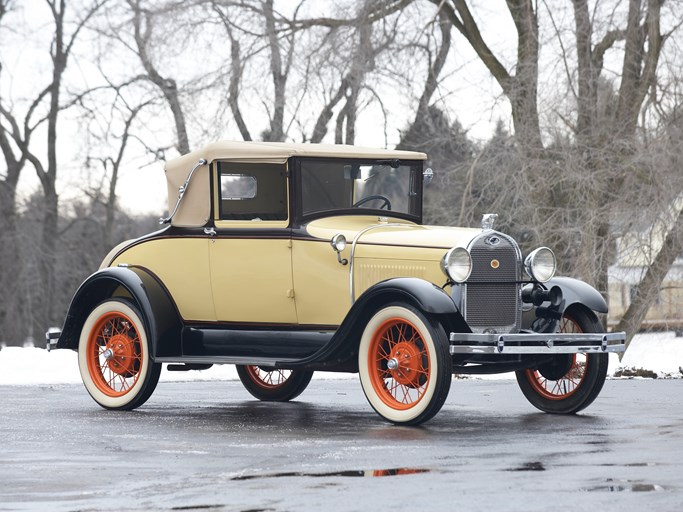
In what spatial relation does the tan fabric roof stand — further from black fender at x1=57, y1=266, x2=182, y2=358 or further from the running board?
the running board

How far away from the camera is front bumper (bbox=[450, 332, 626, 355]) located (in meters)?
9.09

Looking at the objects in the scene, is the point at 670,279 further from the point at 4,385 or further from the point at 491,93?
the point at 4,385

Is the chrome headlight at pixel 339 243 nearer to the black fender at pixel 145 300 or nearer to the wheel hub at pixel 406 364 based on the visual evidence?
the wheel hub at pixel 406 364

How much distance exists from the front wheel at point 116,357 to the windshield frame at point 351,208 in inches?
64.9

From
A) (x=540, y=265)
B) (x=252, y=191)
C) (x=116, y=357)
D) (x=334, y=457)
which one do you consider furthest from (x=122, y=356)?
(x=334, y=457)

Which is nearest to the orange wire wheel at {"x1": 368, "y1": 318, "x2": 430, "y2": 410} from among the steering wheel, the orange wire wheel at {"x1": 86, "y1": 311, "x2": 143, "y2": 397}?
the steering wheel

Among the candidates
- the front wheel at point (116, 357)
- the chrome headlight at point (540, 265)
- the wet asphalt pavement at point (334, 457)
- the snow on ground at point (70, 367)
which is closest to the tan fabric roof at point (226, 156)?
the front wheel at point (116, 357)

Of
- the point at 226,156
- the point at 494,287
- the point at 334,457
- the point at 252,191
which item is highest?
the point at 226,156

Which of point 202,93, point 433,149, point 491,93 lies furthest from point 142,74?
point 491,93

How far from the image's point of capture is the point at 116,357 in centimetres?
1123

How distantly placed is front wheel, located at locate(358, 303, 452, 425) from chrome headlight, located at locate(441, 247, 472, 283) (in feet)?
1.51

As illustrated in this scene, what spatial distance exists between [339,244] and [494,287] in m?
1.22

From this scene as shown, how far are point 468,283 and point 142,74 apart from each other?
62.7ft

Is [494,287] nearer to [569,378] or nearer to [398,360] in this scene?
[398,360]
